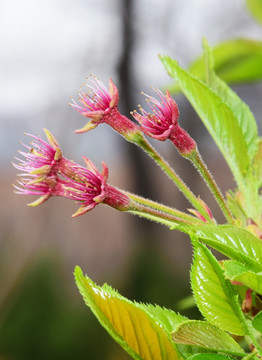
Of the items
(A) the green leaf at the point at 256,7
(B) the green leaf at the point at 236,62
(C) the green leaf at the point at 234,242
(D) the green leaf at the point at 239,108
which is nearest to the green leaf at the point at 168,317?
(C) the green leaf at the point at 234,242

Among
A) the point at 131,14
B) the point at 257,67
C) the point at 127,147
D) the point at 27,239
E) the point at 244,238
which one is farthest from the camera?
the point at 127,147

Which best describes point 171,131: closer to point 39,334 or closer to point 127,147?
point 39,334

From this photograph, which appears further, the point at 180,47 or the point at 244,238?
the point at 180,47

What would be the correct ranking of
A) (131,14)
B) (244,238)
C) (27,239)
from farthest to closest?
(131,14), (27,239), (244,238)

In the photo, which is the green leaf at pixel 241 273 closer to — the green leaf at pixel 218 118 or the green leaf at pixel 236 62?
the green leaf at pixel 218 118

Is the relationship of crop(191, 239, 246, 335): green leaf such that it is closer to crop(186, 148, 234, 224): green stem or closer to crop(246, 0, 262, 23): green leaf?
crop(186, 148, 234, 224): green stem

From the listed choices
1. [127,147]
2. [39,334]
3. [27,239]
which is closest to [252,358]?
[27,239]

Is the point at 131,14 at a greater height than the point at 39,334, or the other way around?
the point at 131,14

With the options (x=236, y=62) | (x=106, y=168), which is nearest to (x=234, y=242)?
(x=106, y=168)
